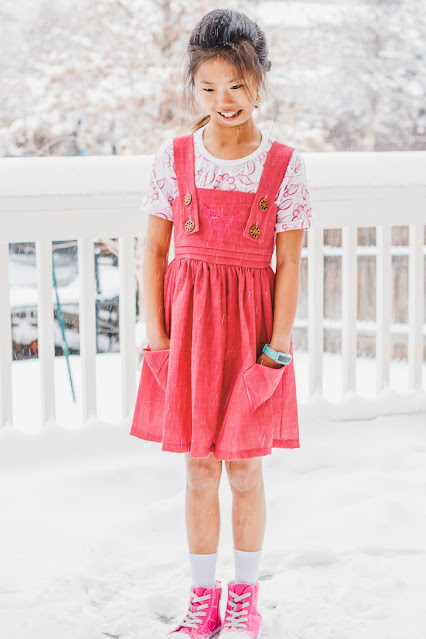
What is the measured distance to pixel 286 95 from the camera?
21.2 feet

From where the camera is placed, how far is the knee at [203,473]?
4.84 ft

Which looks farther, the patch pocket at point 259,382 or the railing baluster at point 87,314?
the railing baluster at point 87,314

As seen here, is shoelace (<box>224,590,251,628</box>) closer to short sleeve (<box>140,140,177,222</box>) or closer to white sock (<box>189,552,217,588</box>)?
white sock (<box>189,552,217,588</box>)

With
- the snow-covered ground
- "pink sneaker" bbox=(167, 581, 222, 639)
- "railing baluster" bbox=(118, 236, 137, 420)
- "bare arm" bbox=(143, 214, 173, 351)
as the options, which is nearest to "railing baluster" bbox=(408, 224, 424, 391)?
the snow-covered ground

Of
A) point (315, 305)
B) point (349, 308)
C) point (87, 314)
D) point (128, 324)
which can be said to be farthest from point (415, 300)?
point (87, 314)

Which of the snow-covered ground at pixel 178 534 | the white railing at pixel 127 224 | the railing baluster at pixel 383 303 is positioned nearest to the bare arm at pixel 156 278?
the snow-covered ground at pixel 178 534

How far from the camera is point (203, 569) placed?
1467mm

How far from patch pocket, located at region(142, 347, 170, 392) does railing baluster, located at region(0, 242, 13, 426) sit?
85 cm

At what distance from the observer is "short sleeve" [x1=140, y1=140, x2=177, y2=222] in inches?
58.7

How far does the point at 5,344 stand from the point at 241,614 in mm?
1159

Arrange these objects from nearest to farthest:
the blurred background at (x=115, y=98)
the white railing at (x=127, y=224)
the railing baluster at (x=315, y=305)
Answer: the white railing at (x=127, y=224) < the railing baluster at (x=315, y=305) < the blurred background at (x=115, y=98)

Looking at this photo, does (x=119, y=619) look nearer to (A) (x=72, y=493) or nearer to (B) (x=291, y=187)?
(A) (x=72, y=493)

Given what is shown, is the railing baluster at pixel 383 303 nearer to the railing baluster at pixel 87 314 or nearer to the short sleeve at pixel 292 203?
the railing baluster at pixel 87 314

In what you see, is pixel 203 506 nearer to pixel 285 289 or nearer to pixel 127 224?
pixel 285 289
